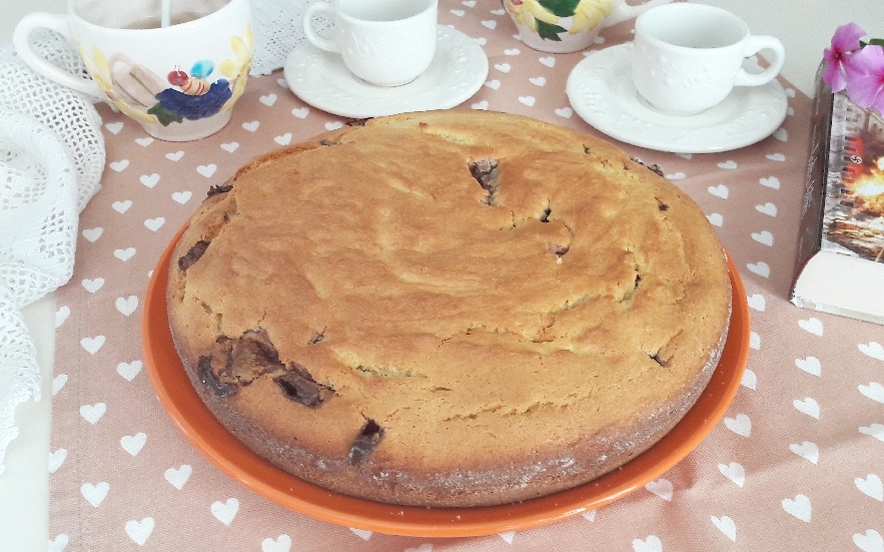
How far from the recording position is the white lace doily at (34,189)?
890mm

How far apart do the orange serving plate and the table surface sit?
9 centimetres

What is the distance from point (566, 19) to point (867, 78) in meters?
0.57

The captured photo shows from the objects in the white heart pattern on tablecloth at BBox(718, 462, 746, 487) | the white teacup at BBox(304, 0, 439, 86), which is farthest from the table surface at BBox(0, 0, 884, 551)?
the white teacup at BBox(304, 0, 439, 86)

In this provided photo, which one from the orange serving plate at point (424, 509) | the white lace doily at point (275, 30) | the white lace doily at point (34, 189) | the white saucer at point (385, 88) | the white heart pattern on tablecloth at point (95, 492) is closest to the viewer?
Answer: the orange serving plate at point (424, 509)

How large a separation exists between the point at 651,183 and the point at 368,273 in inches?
15.4

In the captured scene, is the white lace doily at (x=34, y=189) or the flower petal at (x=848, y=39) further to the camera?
the flower petal at (x=848, y=39)

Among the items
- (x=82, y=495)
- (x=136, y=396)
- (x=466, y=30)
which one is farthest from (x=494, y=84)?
(x=82, y=495)

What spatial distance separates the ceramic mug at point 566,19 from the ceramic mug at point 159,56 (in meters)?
0.57

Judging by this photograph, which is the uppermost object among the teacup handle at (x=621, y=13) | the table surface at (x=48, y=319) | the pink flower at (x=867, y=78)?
the pink flower at (x=867, y=78)

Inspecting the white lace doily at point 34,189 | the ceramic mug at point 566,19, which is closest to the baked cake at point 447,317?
the white lace doily at point 34,189

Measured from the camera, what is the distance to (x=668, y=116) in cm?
126

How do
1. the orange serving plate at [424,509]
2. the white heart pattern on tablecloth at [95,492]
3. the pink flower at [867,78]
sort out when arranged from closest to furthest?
the orange serving plate at [424,509], the white heart pattern on tablecloth at [95,492], the pink flower at [867,78]

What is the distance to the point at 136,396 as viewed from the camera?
869 millimetres

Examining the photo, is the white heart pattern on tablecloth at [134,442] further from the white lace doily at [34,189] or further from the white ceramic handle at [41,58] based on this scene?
the white ceramic handle at [41,58]
